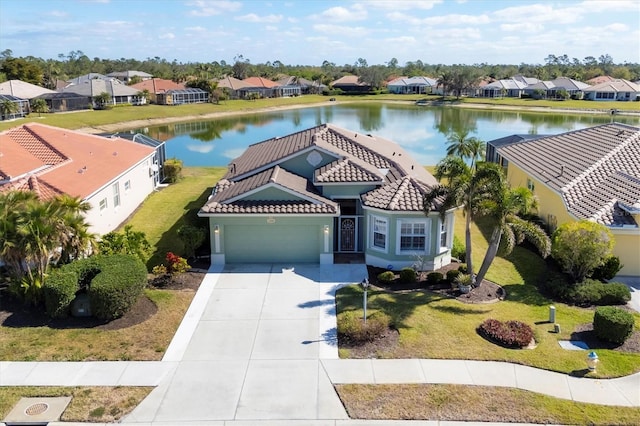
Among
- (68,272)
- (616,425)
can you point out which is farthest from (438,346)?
(68,272)

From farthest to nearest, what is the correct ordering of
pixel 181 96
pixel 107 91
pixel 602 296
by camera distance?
pixel 181 96
pixel 107 91
pixel 602 296

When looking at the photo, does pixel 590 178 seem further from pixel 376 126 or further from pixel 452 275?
pixel 376 126

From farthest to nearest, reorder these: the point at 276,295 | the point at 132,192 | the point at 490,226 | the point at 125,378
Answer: the point at 132,192, the point at 490,226, the point at 276,295, the point at 125,378

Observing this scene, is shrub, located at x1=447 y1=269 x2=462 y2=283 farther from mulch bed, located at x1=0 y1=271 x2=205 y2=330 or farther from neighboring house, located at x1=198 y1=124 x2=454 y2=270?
mulch bed, located at x1=0 y1=271 x2=205 y2=330

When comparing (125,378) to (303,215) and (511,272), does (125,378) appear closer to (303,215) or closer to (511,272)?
(303,215)

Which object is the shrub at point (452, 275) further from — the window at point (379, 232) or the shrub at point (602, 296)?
the shrub at point (602, 296)

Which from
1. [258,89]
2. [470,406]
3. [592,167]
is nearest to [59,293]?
[470,406]

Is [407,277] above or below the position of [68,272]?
below
